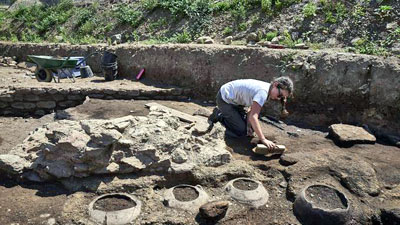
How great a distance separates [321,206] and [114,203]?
86.2 inches

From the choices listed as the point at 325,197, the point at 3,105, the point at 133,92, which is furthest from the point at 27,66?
the point at 325,197

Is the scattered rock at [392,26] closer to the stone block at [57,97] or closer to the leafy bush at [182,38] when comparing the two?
the leafy bush at [182,38]

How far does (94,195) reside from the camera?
3.84 meters

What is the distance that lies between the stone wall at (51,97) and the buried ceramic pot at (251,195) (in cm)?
402

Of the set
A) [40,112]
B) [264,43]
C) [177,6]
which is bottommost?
[40,112]

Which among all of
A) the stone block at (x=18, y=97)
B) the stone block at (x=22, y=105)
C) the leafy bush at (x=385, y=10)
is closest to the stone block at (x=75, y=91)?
the stone block at (x=22, y=105)

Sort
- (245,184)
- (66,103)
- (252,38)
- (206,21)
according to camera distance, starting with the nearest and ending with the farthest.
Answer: (245,184) < (66,103) < (252,38) < (206,21)

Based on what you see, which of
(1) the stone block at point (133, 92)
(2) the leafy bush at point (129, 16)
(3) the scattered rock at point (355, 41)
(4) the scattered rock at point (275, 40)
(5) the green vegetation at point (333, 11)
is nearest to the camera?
(3) the scattered rock at point (355, 41)

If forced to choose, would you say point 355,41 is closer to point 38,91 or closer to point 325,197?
point 325,197

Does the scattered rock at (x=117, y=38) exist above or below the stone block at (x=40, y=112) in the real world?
above

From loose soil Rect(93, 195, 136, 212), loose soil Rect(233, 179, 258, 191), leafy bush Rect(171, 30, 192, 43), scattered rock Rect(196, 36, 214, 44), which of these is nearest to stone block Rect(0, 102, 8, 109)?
leafy bush Rect(171, 30, 192, 43)

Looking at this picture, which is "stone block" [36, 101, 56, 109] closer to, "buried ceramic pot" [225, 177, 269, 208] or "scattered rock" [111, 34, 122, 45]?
"scattered rock" [111, 34, 122, 45]

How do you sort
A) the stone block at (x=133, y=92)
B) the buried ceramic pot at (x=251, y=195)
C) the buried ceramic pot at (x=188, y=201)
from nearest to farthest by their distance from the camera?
the buried ceramic pot at (x=188, y=201) < the buried ceramic pot at (x=251, y=195) < the stone block at (x=133, y=92)

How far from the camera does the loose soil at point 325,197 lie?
11.6 feet
